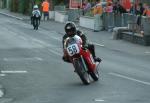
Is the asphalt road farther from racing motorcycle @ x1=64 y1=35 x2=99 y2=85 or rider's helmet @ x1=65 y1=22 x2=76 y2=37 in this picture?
rider's helmet @ x1=65 y1=22 x2=76 y2=37

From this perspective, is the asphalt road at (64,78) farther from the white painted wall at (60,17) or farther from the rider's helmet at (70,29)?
the white painted wall at (60,17)

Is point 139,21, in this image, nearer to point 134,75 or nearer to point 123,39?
point 123,39

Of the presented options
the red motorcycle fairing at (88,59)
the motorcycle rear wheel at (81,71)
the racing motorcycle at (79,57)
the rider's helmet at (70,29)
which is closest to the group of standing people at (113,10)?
the red motorcycle fairing at (88,59)

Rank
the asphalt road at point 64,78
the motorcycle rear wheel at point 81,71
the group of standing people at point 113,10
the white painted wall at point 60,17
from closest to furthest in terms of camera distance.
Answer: the asphalt road at point 64,78 → the motorcycle rear wheel at point 81,71 → the group of standing people at point 113,10 → the white painted wall at point 60,17

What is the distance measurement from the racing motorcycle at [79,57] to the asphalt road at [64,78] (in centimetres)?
30

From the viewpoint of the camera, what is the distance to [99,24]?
41125mm

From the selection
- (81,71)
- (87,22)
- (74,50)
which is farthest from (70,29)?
(87,22)

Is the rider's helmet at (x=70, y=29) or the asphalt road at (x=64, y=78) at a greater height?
the rider's helmet at (x=70, y=29)

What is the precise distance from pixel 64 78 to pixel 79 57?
1.35 m

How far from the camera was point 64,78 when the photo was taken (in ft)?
56.2

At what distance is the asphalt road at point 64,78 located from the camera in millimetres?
13523

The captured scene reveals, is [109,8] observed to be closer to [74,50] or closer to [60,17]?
[60,17]

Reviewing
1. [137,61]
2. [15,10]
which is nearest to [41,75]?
Result: [137,61]

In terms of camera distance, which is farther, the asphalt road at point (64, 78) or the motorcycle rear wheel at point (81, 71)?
the motorcycle rear wheel at point (81, 71)
